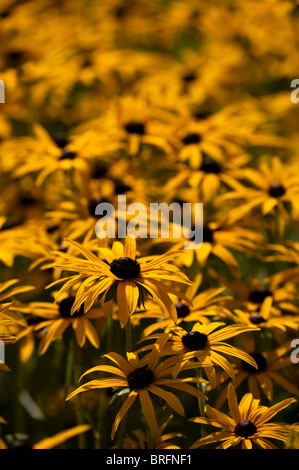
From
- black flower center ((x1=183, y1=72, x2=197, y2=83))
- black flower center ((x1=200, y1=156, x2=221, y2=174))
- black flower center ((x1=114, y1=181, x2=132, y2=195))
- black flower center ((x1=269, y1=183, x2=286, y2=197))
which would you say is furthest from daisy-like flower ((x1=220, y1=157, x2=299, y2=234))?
black flower center ((x1=183, y1=72, x2=197, y2=83))

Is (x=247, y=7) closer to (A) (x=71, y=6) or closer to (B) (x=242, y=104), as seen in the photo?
(B) (x=242, y=104)

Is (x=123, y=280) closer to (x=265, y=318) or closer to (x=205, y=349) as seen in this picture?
(x=205, y=349)

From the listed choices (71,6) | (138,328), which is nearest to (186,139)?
(138,328)

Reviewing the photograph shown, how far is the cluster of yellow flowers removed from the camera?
1.54 meters

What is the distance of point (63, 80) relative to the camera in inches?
117

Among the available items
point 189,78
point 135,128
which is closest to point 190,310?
point 135,128

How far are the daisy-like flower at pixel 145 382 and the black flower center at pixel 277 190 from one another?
90cm

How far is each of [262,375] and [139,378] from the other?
418 millimetres

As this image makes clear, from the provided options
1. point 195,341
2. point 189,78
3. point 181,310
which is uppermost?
point 189,78

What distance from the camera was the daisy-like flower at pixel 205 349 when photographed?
1.47 m

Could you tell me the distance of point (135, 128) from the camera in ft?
8.17

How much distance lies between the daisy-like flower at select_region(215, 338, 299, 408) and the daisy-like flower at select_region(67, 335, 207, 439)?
242mm

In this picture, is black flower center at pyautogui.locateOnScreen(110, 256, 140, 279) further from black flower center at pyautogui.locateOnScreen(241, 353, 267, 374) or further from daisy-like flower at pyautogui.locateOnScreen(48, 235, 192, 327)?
black flower center at pyautogui.locateOnScreen(241, 353, 267, 374)
